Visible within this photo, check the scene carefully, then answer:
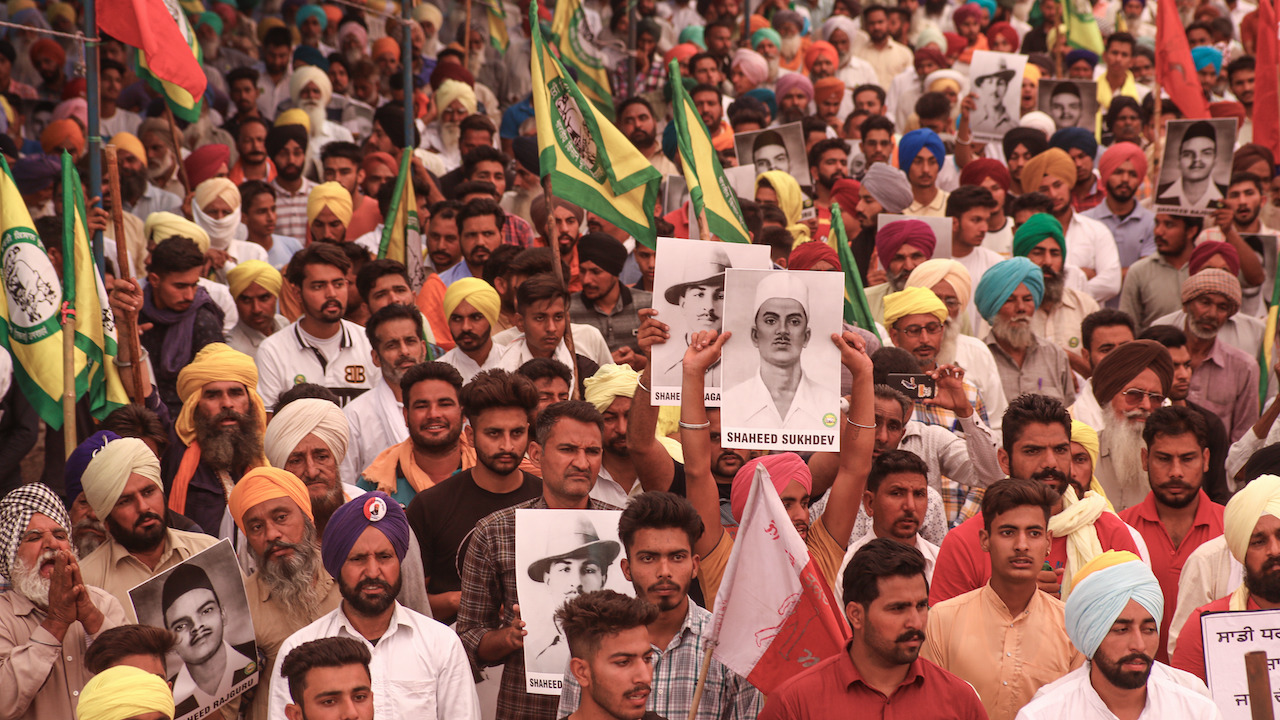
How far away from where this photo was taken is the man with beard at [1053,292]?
9.32m

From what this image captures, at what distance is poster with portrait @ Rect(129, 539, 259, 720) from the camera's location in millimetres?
5168

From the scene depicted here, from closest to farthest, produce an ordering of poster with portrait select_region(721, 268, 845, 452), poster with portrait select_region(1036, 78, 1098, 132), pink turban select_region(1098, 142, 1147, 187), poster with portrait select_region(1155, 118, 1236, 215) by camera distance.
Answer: poster with portrait select_region(721, 268, 845, 452)
poster with portrait select_region(1155, 118, 1236, 215)
pink turban select_region(1098, 142, 1147, 187)
poster with portrait select_region(1036, 78, 1098, 132)

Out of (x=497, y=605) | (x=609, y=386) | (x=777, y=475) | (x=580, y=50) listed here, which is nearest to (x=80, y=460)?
(x=497, y=605)

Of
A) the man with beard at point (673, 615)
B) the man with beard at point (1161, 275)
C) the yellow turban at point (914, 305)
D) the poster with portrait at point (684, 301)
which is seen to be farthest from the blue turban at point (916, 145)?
the man with beard at point (673, 615)

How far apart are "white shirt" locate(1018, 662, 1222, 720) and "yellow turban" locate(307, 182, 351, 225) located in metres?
6.71

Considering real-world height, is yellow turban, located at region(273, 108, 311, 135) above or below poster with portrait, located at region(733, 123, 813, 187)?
above

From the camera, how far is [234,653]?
5328 mm

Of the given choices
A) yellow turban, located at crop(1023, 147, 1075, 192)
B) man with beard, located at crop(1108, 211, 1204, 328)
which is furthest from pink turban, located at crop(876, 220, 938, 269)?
yellow turban, located at crop(1023, 147, 1075, 192)

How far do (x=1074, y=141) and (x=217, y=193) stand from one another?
6.39 meters

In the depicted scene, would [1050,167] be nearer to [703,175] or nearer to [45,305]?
[703,175]

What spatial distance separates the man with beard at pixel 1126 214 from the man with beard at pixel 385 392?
19.1ft

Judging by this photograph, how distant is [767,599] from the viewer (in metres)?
5.01

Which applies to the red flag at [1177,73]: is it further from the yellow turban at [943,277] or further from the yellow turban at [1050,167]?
the yellow turban at [943,277]

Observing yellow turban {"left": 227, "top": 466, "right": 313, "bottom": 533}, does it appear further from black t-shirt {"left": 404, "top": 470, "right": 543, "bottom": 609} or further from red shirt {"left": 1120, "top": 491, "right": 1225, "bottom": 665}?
red shirt {"left": 1120, "top": 491, "right": 1225, "bottom": 665}
